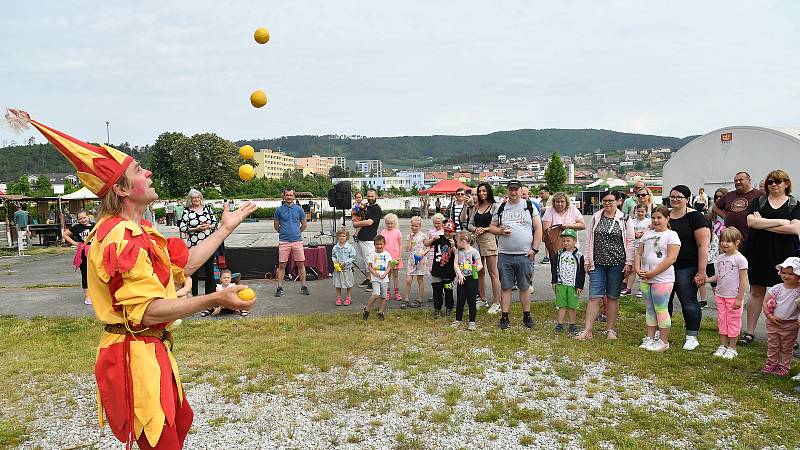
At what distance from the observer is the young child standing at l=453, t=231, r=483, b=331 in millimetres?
7039

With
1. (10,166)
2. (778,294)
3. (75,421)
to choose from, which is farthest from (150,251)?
(10,166)

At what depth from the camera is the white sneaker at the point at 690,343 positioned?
19.0 ft

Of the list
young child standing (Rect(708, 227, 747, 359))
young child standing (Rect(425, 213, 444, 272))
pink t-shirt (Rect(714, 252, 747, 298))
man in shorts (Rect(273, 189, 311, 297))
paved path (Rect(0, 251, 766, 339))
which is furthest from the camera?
man in shorts (Rect(273, 189, 311, 297))

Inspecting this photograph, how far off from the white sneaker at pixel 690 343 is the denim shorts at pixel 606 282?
878 mm

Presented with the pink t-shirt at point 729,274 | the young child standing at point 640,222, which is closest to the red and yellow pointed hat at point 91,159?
the pink t-shirt at point 729,274

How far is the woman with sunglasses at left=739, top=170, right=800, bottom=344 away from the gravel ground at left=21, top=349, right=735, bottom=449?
1.88 meters

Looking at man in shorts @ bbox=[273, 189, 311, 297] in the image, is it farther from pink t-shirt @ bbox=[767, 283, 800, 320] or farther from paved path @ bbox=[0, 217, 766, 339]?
pink t-shirt @ bbox=[767, 283, 800, 320]

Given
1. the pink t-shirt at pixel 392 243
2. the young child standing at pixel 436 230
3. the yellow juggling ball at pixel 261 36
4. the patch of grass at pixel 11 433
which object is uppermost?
the yellow juggling ball at pixel 261 36

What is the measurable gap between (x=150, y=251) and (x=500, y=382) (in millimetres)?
3716

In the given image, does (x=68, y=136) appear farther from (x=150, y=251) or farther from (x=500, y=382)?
(x=500, y=382)

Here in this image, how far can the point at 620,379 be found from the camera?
16.4ft

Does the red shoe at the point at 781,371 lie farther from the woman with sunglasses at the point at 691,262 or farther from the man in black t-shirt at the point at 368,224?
the man in black t-shirt at the point at 368,224

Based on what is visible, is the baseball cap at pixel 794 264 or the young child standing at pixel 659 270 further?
the young child standing at pixel 659 270

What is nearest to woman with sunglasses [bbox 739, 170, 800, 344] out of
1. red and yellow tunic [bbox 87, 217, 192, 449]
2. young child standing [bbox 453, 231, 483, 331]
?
young child standing [bbox 453, 231, 483, 331]
